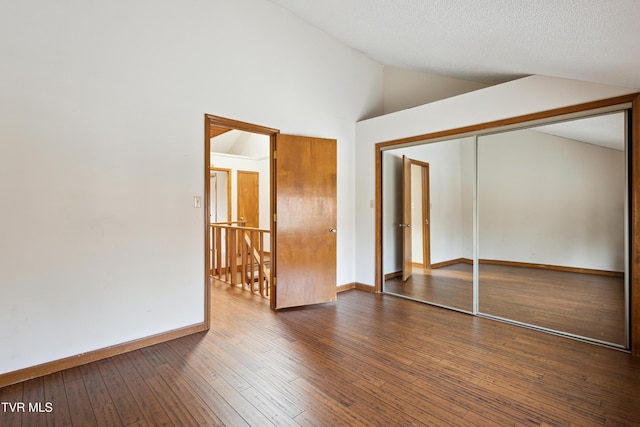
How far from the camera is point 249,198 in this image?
286 inches

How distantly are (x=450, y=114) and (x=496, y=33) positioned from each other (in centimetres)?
134

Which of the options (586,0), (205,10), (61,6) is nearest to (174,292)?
(61,6)

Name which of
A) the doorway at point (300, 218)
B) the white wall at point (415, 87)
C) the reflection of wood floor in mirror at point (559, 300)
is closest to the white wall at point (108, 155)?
the doorway at point (300, 218)

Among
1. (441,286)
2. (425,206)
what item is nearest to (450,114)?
(425,206)

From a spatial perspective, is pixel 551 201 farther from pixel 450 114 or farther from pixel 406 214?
pixel 450 114

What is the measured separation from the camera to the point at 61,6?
213 centimetres

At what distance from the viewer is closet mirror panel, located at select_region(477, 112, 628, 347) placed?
9.14 ft

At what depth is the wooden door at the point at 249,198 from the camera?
707 centimetres

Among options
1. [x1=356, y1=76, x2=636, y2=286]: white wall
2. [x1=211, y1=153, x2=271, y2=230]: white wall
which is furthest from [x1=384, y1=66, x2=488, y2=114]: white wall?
[x1=211, y1=153, x2=271, y2=230]: white wall

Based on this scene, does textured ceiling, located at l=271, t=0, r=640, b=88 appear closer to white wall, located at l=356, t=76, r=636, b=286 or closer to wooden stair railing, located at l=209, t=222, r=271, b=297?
white wall, located at l=356, t=76, r=636, b=286

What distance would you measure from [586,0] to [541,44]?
2.26ft

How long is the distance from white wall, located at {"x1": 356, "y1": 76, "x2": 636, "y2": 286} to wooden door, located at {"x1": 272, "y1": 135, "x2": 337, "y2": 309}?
2.20 ft

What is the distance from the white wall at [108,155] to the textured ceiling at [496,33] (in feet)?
3.70

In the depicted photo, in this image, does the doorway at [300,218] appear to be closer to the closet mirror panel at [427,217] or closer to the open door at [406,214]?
the closet mirror panel at [427,217]
